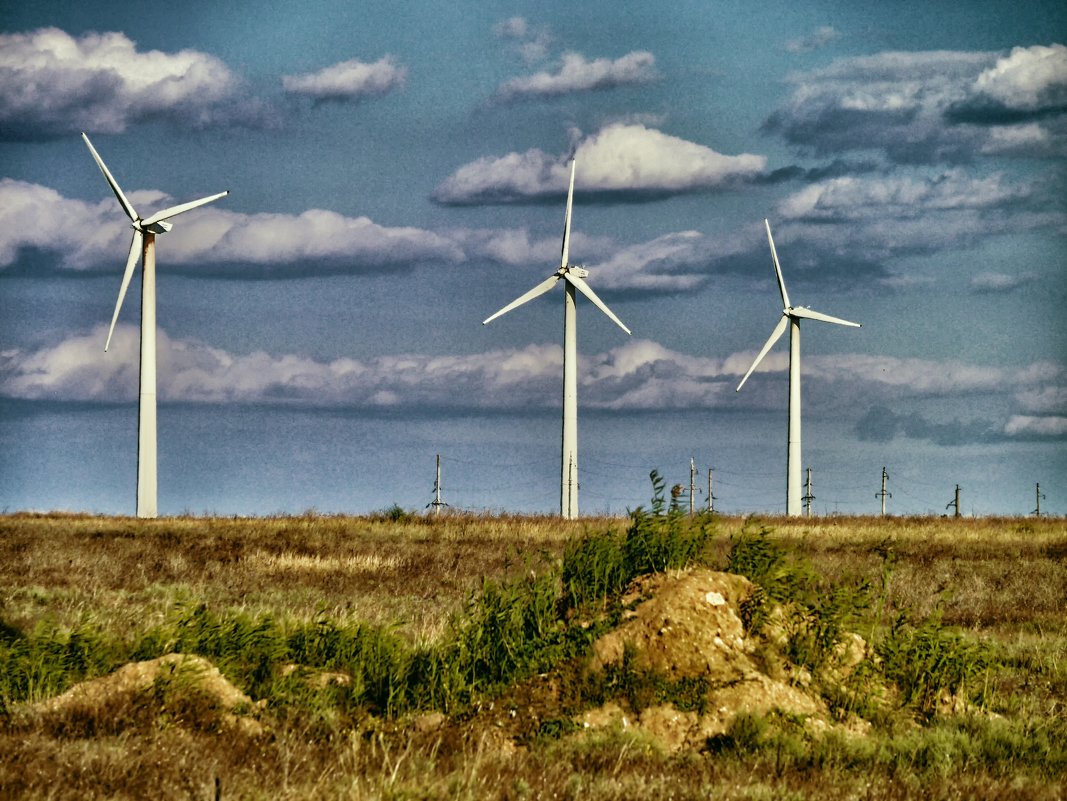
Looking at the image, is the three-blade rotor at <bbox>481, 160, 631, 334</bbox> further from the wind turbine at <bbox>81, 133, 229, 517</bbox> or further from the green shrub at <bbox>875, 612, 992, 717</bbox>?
the green shrub at <bbox>875, 612, 992, 717</bbox>

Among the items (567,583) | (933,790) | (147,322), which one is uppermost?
(147,322)

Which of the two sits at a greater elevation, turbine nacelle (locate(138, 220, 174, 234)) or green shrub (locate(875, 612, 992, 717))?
turbine nacelle (locate(138, 220, 174, 234))

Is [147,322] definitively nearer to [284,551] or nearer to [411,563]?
[284,551]

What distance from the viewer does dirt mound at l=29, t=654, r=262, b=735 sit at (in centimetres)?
1222

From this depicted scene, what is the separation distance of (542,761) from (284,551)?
77.8ft

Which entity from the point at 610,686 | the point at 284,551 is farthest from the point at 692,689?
the point at 284,551

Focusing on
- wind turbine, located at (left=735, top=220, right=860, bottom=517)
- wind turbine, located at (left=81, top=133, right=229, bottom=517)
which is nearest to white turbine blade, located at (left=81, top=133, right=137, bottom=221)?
wind turbine, located at (left=81, top=133, right=229, bottom=517)

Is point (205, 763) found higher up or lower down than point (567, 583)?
lower down

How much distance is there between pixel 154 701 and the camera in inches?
497

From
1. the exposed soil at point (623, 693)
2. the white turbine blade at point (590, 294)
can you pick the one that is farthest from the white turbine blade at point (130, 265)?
the exposed soil at point (623, 693)

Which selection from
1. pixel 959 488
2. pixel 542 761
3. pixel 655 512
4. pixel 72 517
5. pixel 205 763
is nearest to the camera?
pixel 205 763

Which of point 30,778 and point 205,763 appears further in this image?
point 205,763

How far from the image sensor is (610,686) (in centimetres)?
1428

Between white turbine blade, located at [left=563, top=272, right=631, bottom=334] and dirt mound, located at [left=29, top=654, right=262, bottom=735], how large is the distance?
45328 mm
